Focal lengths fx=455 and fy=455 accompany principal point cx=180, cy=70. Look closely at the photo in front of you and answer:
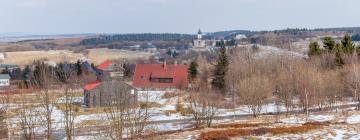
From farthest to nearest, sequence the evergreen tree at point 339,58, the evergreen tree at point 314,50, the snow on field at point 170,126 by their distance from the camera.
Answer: the evergreen tree at point 314,50 < the evergreen tree at point 339,58 < the snow on field at point 170,126

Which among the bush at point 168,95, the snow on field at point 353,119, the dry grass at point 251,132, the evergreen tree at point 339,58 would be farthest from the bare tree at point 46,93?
the evergreen tree at point 339,58

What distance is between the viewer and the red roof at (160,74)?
249 feet

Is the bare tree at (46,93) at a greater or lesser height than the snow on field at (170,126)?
greater

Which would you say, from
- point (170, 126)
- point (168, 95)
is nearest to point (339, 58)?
point (168, 95)

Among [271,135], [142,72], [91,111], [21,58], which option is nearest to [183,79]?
[142,72]

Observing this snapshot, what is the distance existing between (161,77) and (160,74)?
0.65 meters

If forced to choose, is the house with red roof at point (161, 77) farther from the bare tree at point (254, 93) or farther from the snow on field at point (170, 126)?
the snow on field at point (170, 126)

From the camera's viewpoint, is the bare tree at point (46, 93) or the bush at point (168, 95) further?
the bush at point (168, 95)

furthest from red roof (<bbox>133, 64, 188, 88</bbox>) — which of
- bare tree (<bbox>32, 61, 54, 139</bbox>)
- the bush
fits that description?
bare tree (<bbox>32, 61, 54, 139</bbox>)

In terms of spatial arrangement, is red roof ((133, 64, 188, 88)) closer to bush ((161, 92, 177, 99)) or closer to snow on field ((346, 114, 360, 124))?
bush ((161, 92, 177, 99))

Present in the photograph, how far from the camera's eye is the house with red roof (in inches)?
2980

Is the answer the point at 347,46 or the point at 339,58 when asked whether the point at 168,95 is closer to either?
the point at 339,58

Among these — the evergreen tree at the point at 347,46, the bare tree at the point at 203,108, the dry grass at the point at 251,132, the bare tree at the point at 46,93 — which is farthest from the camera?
the evergreen tree at the point at 347,46

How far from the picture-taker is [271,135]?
2578cm
